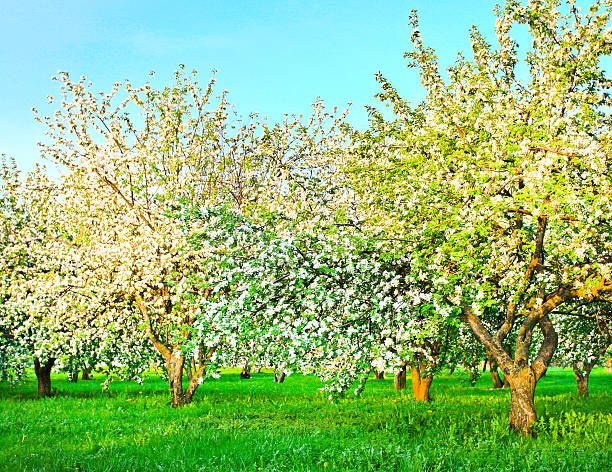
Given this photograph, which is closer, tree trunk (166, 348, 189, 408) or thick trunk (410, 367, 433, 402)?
tree trunk (166, 348, 189, 408)

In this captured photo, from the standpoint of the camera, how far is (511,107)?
14.1 meters

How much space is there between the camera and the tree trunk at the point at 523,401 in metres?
13.0

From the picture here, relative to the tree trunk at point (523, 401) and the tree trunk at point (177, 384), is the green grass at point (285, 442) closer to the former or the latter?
the tree trunk at point (523, 401)

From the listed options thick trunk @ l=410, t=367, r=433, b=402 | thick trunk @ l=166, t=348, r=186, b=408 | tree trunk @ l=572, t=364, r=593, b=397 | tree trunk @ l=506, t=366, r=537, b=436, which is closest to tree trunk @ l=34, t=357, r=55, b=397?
thick trunk @ l=166, t=348, r=186, b=408

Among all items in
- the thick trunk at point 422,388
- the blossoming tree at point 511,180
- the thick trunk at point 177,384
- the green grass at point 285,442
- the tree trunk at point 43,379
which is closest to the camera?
the green grass at point 285,442

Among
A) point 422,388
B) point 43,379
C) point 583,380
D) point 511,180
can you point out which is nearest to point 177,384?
point 43,379

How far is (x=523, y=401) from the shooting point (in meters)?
13.1

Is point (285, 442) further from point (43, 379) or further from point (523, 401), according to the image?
point (43, 379)

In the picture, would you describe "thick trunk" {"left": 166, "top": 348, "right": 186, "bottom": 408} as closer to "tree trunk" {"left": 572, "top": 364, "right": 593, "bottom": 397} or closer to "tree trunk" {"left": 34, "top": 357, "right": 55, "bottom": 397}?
"tree trunk" {"left": 34, "top": 357, "right": 55, "bottom": 397}

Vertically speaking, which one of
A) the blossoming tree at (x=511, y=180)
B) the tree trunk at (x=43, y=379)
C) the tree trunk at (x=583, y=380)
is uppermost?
the blossoming tree at (x=511, y=180)

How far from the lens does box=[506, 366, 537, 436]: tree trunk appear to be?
13.0 meters

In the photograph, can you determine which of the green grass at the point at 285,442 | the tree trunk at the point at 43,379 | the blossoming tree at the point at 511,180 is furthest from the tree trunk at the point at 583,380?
the tree trunk at the point at 43,379

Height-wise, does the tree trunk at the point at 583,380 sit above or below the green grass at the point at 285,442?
below

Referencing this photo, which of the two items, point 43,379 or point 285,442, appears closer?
point 285,442
